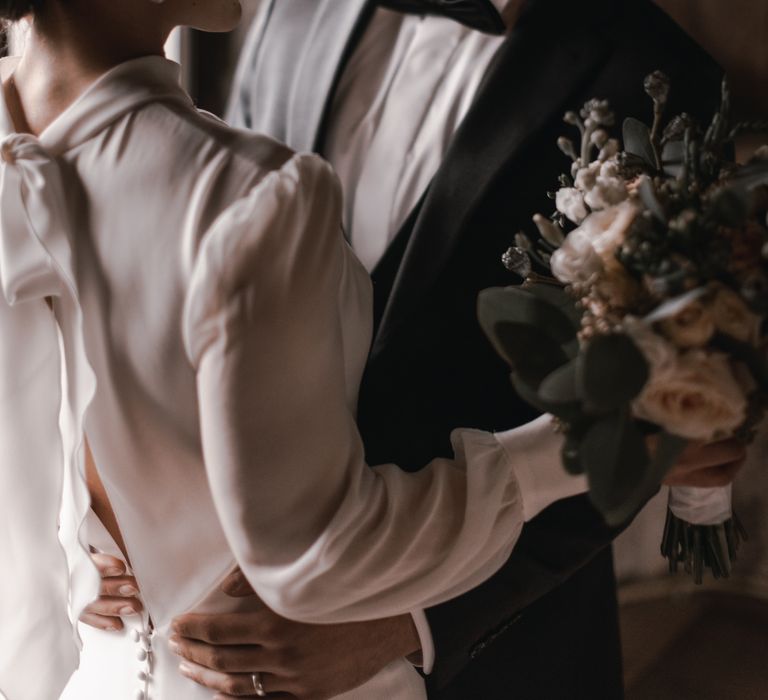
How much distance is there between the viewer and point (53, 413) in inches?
40.5

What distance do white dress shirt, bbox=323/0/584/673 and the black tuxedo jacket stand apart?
158 millimetres

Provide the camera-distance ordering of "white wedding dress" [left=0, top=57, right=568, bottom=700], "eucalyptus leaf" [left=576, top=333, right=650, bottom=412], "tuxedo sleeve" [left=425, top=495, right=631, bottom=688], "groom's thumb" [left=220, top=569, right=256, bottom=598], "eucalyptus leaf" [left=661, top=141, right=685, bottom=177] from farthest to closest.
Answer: "tuxedo sleeve" [left=425, top=495, right=631, bottom=688] < "groom's thumb" [left=220, top=569, right=256, bottom=598] < "eucalyptus leaf" [left=661, top=141, right=685, bottom=177] < "white wedding dress" [left=0, top=57, right=568, bottom=700] < "eucalyptus leaf" [left=576, top=333, right=650, bottom=412]

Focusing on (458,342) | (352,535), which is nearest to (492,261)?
(458,342)

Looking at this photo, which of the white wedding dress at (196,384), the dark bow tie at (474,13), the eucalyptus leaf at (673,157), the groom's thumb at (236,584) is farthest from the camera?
the dark bow tie at (474,13)

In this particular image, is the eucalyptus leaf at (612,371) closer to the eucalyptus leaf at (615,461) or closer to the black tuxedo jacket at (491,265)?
the eucalyptus leaf at (615,461)

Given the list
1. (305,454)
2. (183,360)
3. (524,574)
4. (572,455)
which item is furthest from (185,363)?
(524,574)

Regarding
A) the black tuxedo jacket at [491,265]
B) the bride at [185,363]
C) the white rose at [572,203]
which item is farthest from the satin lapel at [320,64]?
the white rose at [572,203]

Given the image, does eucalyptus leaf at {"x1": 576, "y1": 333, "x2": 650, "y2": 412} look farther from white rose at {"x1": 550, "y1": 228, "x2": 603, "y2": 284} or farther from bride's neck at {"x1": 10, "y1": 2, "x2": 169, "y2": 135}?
bride's neck at {"x1": 10, "y1": 2, "x2": 169, "y2": 135}

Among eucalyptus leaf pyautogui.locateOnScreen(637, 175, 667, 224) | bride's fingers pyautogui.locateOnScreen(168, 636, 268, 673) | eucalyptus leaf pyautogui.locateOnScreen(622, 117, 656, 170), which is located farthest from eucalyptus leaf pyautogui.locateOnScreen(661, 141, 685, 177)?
bride's fingers pyautogui.locateOnScreen(168, 636, 268, 673)

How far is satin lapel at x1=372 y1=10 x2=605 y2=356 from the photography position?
129cm

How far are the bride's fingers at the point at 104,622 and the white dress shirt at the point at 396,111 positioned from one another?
0.59 metres

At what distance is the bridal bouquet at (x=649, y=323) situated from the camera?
78cm

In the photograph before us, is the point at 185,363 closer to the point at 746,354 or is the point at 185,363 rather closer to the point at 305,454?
the point at 305,454

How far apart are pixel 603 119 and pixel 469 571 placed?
448 millimetres
